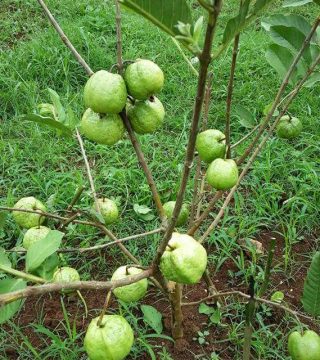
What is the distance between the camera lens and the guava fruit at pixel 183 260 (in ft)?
4.16

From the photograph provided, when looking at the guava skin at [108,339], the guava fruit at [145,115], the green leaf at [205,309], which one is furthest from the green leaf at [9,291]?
the green leaf at [205,309]

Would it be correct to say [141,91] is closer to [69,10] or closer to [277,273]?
[277,273]

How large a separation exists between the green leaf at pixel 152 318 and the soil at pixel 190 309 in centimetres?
4

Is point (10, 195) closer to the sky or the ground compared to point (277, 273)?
closer to the ground

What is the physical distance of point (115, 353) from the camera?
1259mm

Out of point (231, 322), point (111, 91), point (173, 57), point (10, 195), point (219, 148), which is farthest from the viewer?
point (173, 57)

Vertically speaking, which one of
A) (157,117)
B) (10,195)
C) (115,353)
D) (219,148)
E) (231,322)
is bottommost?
(10,195)

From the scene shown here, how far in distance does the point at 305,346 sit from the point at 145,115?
74 cm

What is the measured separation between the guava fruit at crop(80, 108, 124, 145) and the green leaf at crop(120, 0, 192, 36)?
1.48ft

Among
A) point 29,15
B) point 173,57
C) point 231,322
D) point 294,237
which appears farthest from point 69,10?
point 231,322

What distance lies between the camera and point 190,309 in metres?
2.25

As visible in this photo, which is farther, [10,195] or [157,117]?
[10,195]

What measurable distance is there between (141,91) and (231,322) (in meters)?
1.29

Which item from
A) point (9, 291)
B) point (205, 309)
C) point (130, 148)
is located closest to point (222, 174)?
point (9, 291)
